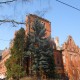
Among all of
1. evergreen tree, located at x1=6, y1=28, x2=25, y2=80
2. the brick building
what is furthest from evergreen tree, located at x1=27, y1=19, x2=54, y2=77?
the brick building

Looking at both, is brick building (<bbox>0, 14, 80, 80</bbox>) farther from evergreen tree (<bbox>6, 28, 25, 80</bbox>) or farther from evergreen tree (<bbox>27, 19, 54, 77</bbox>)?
evergreen tree (<bbox>6, 28, 25, 80</bbox>)

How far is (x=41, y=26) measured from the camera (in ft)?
128

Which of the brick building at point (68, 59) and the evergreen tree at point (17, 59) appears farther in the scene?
the brick building at point (68, 59)

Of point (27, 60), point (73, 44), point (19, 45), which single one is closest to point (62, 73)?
point (73, 44)

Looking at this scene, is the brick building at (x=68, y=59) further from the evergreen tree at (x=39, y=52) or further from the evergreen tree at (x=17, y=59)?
the evergreen tree at (x=17, y=59)

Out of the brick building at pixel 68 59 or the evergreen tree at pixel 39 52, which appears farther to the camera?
the brick building at pixel 68 59

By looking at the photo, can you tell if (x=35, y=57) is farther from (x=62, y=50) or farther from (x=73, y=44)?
(x=73, y=44)

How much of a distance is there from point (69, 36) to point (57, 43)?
→ 11.9 feet

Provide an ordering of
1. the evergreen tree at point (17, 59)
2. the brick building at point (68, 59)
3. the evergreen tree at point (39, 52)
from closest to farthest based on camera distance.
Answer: the evergreen tree at point (17, 59) → the evergreen tree at point (39, 52) → the brick building at point (68, 59)

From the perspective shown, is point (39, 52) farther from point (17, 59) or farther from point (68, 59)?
point (68, 59)

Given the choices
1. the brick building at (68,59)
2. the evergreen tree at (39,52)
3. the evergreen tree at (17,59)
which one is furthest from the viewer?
the brick building at (68,59)

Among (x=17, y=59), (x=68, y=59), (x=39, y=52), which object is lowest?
(x=17, y=59)

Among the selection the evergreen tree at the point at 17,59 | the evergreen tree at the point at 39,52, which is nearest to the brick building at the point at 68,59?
the evergreen tree at the point at 39,52

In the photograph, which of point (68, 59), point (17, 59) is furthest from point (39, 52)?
point (68, 59)
